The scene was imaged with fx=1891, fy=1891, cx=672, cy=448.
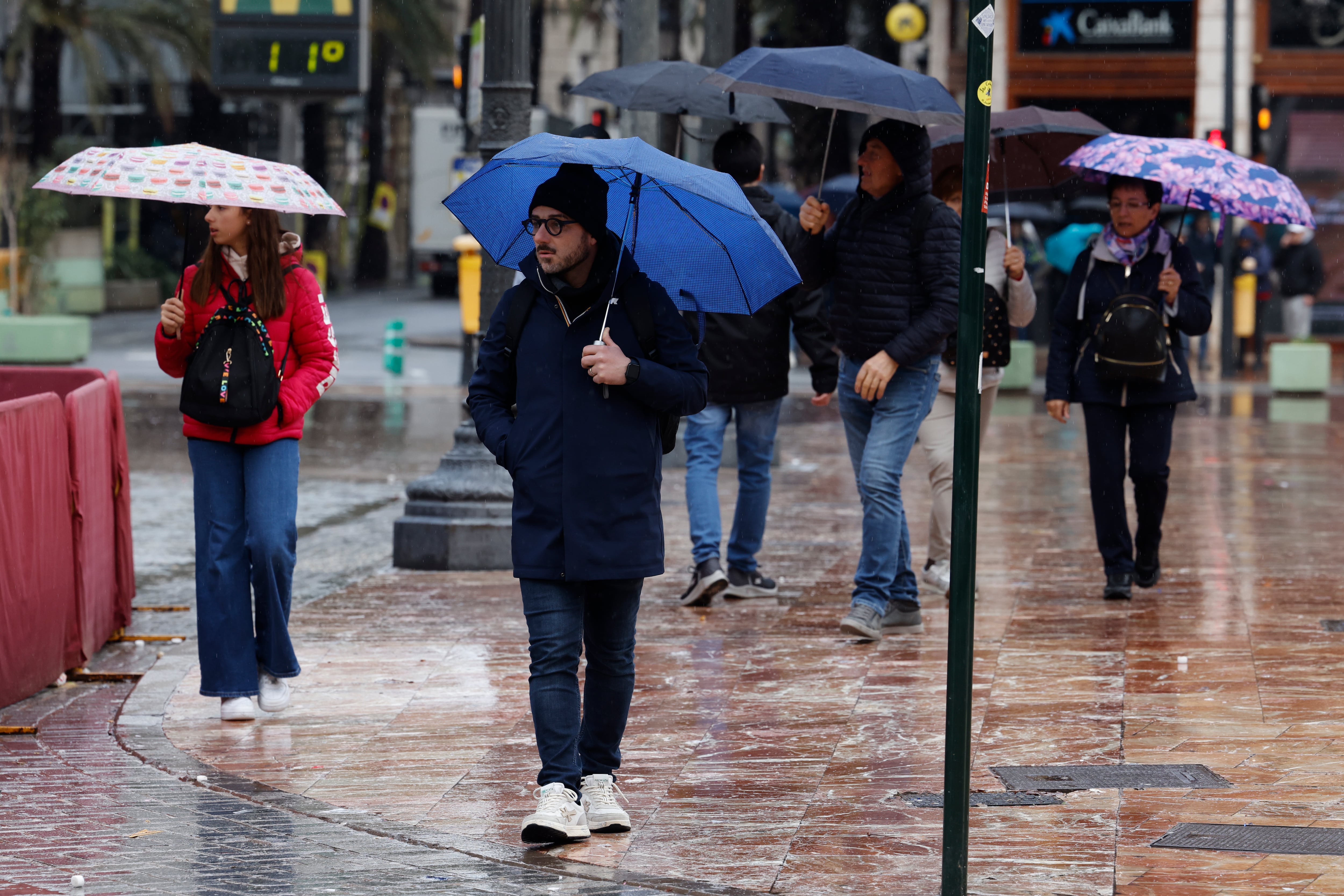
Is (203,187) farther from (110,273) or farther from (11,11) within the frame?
(110,273)

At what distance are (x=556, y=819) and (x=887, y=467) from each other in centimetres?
300

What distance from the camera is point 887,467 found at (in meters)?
7.48

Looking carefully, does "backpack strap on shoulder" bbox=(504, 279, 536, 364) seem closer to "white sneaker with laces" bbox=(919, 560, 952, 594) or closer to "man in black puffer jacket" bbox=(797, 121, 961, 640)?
"man in black puffer jacket" bbox=(797, 121, 961, 640)

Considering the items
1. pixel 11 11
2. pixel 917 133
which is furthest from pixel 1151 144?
pixel 11 11

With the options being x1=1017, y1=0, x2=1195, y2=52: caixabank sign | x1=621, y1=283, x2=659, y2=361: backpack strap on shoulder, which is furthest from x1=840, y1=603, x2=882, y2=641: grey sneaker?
x1=1017, y1=0, x2=1195, y2=52: caixabank sign

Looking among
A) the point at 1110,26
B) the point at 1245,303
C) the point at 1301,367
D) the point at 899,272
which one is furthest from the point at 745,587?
the point at 1110,26

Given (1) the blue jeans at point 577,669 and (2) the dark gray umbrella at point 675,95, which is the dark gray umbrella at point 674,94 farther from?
(1) the blue jeans at point 577,669

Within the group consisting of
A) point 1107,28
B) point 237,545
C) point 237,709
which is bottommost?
point 237,709

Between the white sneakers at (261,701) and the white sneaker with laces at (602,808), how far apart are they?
5.63 ft

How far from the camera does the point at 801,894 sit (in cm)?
455

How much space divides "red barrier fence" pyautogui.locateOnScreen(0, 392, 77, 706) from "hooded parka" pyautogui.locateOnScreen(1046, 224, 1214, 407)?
4161mm

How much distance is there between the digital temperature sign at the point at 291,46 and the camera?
1104 centimetres

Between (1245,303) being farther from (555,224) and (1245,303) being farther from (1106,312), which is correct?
(555,224)

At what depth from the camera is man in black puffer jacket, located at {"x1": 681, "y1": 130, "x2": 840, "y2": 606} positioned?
807cm
